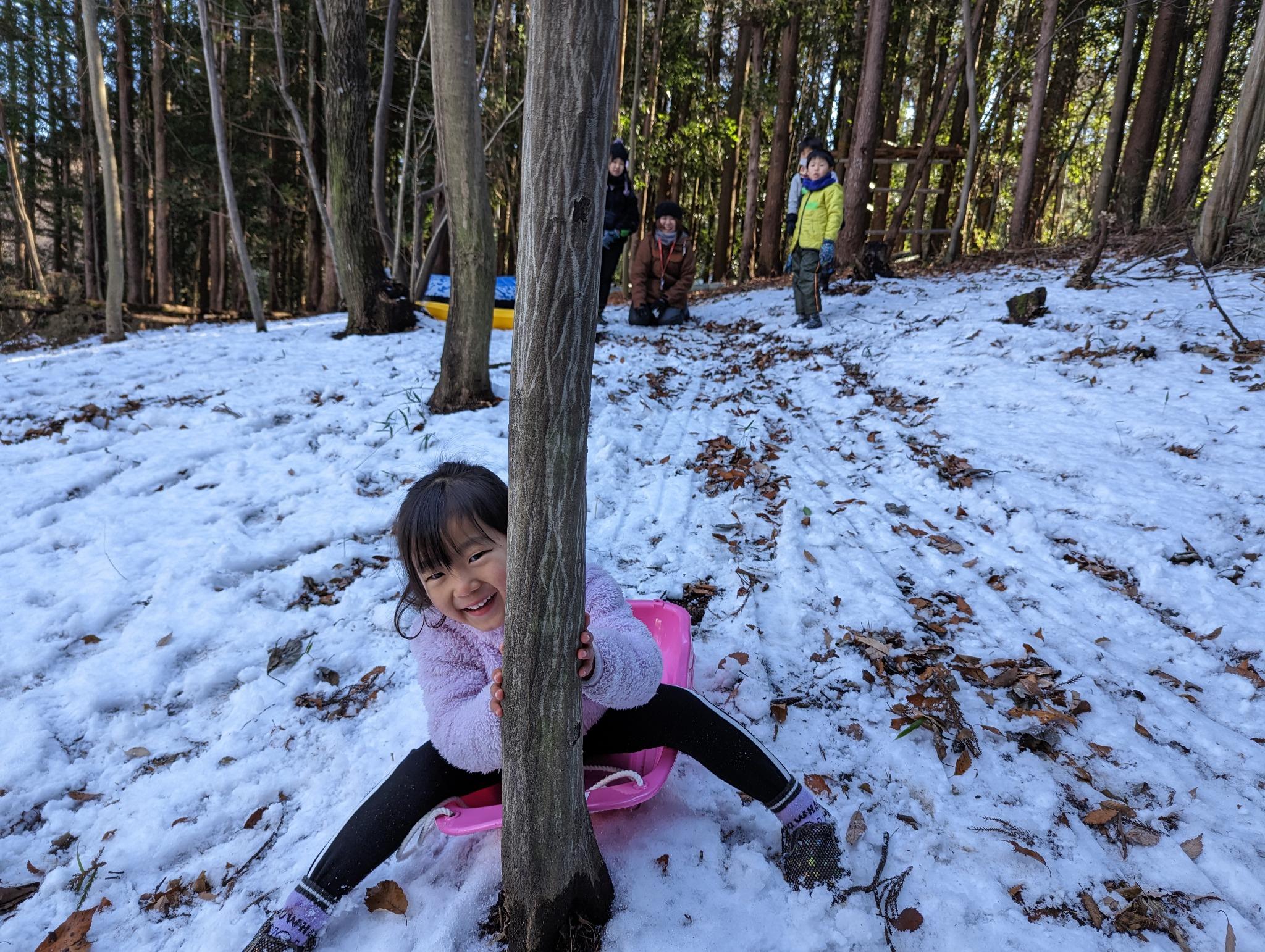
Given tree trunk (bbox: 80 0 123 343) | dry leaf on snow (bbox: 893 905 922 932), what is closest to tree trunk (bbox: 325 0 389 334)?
tree trunk (bbox: 80 0 123 343)

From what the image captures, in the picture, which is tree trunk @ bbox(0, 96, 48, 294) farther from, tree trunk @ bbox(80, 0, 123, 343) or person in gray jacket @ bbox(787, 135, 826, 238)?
person in gray jacket @ bbox(787, 135, 826, 238)

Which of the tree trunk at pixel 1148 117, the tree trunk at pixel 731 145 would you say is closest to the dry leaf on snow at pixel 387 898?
the tree trunk at pixel 1148 117

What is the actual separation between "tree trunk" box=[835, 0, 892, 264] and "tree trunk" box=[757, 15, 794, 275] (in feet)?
10.6

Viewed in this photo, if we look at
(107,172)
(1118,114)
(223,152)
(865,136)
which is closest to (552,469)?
(107,172)

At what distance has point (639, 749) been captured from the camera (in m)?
1.79

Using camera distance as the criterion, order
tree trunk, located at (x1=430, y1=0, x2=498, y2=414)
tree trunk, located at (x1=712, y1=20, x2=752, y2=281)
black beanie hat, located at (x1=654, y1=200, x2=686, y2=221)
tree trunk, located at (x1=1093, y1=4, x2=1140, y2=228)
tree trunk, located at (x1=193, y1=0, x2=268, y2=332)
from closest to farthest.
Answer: tree trunk, located at (x1=430, y1=0, x2=498, y2=414) < tree trunk, located at (x1=193, y1=0, x2=268, y2=332) < black beanie hat, located at (x1=654, y1=200, x2=686, y2=221) < tree trunk, located at (x1=1093, y1=4, x2=1140, y2=228) < tree trunk, located at (x1=712, y1=20, x2=752, y2=281)

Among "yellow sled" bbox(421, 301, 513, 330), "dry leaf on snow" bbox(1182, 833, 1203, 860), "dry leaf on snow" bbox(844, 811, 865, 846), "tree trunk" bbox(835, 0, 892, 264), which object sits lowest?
"dry leaf on snow" bbox(844, 811, 865, 846)

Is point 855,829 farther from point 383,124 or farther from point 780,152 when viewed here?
point 780,152

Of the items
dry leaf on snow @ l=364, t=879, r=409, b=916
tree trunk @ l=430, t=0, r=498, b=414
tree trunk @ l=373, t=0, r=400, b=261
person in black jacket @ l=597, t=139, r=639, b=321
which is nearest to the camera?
dry leaf on snow @ l=364, t=879, r=409, b=916

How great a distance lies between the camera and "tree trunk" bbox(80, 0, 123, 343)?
6.41m

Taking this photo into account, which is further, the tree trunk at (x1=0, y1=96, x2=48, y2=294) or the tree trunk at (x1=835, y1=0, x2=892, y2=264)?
the tree trunk at (x1=0, y1=96, x2=48, y2=294)

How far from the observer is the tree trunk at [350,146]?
685cm

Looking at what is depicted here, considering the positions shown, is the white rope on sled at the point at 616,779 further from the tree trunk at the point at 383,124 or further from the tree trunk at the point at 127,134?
the tree trunk at the point at 127,134

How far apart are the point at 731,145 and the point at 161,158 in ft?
43.1
